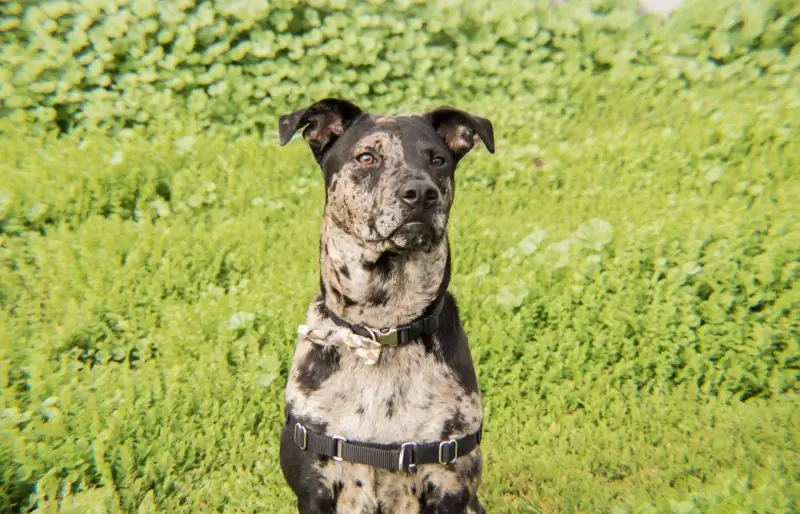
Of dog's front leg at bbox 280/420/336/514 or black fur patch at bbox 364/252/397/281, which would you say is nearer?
dog's front leg at bbox 280/420/336/514

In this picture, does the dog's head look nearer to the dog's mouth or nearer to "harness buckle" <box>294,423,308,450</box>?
the dog's mouth

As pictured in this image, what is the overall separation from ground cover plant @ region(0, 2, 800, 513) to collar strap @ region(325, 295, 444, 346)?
1.50 m

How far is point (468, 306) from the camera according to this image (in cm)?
541

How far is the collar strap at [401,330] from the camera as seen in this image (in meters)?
3.19

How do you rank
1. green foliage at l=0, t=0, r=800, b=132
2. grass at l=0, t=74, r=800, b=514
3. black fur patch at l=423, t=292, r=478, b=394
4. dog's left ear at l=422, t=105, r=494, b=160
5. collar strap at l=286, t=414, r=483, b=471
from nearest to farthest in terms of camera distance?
collar strap at l=286, t=414, r=483, b=471 → black fur patch at l=423, t=292, r=478, b=394 → dog's left ear at l=422, t=105, r=494, b=160 → grass at l=0, t=74, r=800, b=514 → green foliage at l=0, t=0, r=800, b=132

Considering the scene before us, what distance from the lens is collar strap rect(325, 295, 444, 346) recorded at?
3189mm

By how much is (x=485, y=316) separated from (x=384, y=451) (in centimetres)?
246

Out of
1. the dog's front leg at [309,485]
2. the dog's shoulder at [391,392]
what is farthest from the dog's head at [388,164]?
the dog's front leg at [309,485]

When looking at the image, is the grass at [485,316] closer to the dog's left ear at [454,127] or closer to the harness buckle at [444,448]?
the harness buckle at [444,448]


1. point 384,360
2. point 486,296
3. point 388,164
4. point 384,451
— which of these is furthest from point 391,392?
point 486,296

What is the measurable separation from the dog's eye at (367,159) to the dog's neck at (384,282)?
0.34 m

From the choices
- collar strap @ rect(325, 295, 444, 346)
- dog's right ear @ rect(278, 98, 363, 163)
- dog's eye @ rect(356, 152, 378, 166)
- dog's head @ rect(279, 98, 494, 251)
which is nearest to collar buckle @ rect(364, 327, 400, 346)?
collar strap @ rect(325, 295, 444, 346)

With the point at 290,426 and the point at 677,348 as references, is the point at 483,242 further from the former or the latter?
the point at 290,426

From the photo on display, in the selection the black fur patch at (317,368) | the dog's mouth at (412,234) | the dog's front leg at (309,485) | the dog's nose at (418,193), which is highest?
the dog's nose at (418,193)
